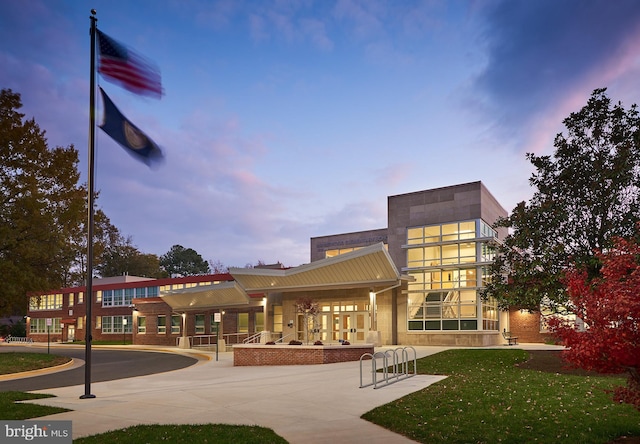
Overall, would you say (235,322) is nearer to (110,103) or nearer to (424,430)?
(110,103)

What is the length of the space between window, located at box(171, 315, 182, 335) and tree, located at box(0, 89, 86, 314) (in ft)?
68.7

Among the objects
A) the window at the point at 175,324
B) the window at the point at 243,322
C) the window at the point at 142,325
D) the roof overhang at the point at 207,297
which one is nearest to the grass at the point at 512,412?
the roof overhang at the point at 207,297

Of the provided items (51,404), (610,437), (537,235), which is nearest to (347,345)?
(537,235)

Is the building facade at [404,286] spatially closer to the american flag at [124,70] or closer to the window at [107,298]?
the american flag at [124,70]

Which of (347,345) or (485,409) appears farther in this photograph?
(347,345)

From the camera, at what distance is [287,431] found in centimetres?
966

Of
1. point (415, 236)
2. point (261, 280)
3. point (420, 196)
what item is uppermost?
point (420, 196)

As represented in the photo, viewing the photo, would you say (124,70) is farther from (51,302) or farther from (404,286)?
(51,302)

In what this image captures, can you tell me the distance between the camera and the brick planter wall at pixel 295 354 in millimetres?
→ 24500

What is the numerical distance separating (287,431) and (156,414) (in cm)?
335

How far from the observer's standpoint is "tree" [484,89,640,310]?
17.6 metres

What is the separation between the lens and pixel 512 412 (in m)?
10.6

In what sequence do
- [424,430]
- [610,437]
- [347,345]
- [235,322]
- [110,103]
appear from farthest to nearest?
[235,322]
[347,345]
[110,103]
[424,430]
[610,437]

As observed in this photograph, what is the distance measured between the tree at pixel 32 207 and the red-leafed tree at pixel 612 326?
24.5m
